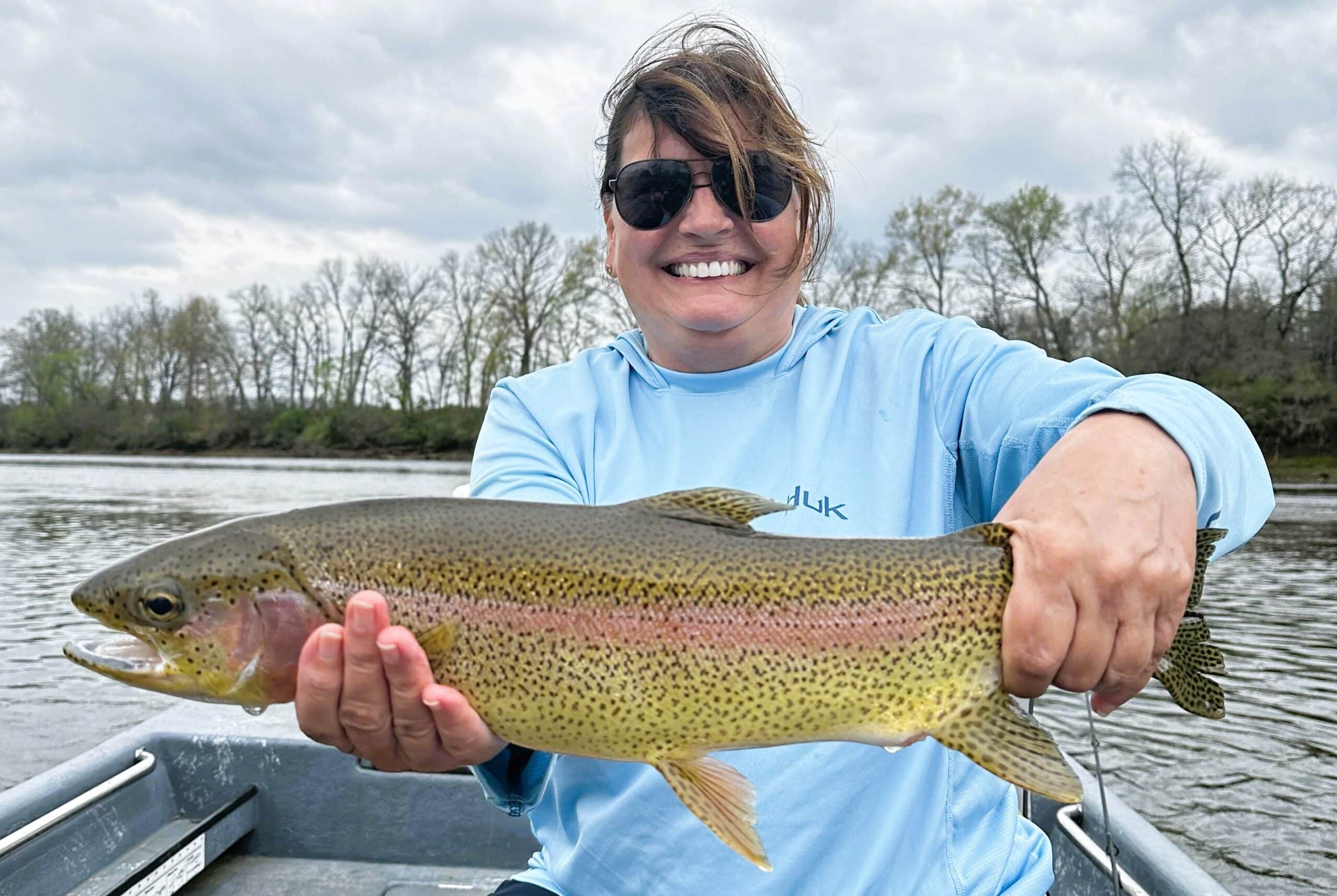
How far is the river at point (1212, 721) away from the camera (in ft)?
25.9

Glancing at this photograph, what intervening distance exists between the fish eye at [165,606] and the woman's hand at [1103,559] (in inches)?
78.6

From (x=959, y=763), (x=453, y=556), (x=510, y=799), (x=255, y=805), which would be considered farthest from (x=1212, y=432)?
(x=255, y=805)

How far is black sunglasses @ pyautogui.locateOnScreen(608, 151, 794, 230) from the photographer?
301 cm

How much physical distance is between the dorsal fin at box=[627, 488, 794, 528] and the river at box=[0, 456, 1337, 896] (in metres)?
6.81

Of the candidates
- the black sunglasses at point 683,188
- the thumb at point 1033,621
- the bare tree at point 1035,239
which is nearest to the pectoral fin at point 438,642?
the thumb at point 1033,621

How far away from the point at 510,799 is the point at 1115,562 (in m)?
1.67

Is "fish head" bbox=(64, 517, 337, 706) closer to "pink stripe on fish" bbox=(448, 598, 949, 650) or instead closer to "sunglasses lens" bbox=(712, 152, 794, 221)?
"pink stripe on fish" bbox=(448, 598, 949, 650)

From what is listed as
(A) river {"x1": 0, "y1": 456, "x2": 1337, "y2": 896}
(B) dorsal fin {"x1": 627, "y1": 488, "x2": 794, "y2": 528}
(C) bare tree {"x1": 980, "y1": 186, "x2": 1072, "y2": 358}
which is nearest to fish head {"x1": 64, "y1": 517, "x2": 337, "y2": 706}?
(B) dorsal fin {"x1": 627, "y1": 488, "x2": 794, "y2": 528}

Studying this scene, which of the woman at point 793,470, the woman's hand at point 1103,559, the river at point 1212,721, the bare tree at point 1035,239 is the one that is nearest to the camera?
the woman's hand at point 1103,559

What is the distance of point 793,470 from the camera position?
2762 millimetres

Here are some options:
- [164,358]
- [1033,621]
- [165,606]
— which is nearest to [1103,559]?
[1033,621]

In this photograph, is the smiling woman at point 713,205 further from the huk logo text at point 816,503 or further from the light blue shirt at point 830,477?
the huk logo text at point 816,503

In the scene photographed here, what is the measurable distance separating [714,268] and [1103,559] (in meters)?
1.53

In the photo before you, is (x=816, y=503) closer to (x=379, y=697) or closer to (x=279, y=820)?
(x=379, y=697)
